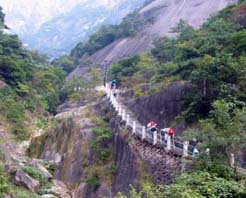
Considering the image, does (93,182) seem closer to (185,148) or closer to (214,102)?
(185,148)

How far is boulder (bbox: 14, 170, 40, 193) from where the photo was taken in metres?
19.7

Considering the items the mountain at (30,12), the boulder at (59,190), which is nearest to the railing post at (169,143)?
the boulder at (59,190)

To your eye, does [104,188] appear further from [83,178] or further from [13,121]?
[13,121]

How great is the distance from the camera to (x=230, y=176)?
42.4ft

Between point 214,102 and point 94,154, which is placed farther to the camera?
point 94,154

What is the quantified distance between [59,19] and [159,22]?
112860 mm

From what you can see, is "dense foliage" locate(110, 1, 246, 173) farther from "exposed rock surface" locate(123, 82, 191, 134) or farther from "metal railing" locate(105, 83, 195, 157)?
"metal railing" locate(105, 83, 195, 157)

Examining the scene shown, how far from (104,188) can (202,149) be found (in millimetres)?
7407

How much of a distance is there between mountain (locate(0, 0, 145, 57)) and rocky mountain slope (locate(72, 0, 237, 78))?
6164 centimetres

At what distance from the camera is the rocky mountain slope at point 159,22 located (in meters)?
51.2

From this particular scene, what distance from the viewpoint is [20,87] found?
37812 millimetres

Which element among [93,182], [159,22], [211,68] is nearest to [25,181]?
[93,182]

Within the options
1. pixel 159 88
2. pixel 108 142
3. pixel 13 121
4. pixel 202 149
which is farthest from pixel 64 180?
pixel 202 149

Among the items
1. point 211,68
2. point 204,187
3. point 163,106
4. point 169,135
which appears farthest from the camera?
point 163,106
